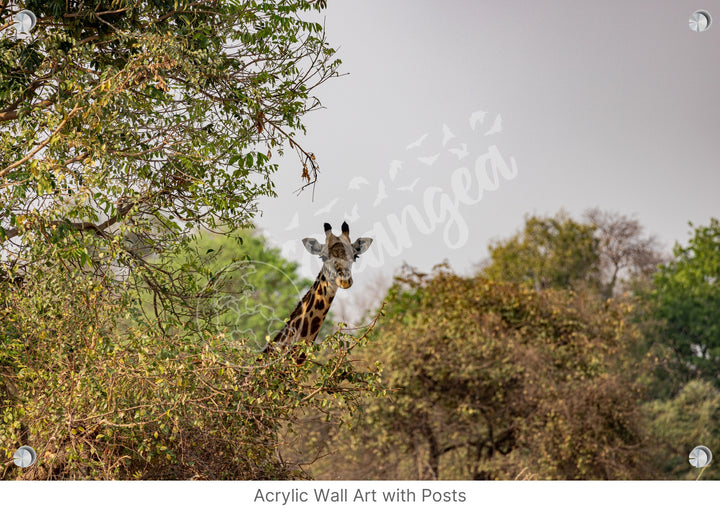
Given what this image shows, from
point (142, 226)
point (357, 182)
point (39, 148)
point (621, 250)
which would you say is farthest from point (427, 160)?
point (621, 250)

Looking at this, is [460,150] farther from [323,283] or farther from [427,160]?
[323,283]

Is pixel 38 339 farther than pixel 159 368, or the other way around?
pixel 38 339

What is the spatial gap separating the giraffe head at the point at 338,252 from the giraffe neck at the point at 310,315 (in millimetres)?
92

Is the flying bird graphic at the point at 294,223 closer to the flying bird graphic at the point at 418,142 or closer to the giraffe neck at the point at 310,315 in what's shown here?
the giraffe neck at the point at 310,315

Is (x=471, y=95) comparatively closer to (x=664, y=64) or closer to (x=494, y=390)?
(x=664, y=64)

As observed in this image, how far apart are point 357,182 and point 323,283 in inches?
36.2

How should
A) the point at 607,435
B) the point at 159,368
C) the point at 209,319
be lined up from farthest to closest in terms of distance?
the point at 607,435 < the point at 209,319 < the point at 159,368

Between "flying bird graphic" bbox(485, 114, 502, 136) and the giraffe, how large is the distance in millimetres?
2458

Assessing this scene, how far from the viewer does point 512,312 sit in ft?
40.5

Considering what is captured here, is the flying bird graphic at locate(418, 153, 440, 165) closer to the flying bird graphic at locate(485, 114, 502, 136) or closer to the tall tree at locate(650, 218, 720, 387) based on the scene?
the flying bird graphic at locate(485, 114, 502, 136)

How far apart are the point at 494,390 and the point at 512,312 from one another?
1229 mm

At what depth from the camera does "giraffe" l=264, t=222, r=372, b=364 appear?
15.9 feet
